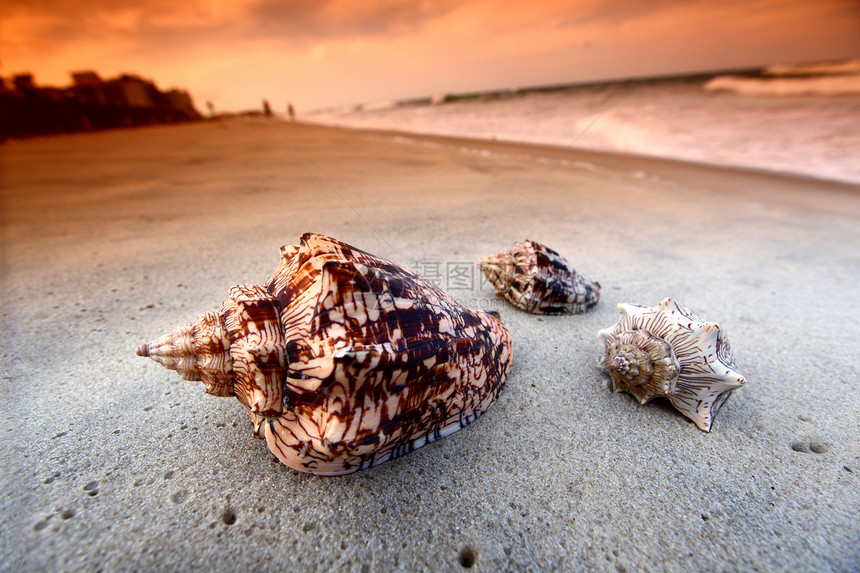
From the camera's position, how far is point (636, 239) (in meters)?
3.79

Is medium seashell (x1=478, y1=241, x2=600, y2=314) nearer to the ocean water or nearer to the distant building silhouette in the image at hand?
the ocean water

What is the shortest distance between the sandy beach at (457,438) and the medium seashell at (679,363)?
0.34 ft

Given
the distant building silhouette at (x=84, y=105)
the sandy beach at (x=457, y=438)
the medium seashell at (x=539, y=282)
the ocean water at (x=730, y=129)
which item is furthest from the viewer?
the distant building silhouette at (x=84, y=105)

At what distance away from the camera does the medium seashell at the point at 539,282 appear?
2.33 metres

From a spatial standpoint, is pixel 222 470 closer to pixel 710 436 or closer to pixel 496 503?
pixel 496 503

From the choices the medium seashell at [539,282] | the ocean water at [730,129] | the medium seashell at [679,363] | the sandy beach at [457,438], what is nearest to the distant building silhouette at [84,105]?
the sandy beach at [457,438]

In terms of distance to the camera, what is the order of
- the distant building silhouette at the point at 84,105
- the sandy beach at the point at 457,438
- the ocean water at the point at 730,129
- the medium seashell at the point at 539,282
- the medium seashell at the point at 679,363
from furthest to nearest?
the distant building silhouette at the point at 84,105
the ocean water at the point at 730,129
the medium seashell at the point at 539,282
the medium seashell at the point at 679,363
the sandy beach at the point at 457,438

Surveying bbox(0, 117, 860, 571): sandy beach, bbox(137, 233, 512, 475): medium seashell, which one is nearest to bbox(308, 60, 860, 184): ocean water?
bbox(0, 117, 860, 571): sandy beach

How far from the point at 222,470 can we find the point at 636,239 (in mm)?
3891

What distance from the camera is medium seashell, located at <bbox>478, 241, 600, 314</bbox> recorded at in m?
2.33

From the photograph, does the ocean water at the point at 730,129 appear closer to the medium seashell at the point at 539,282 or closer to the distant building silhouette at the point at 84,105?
the medium seashell at the point at 539,282

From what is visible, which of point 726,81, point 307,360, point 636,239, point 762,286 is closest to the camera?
point 307,360

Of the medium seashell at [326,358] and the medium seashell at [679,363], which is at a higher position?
the medium seashell at [326,358]

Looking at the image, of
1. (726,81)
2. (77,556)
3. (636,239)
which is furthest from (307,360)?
(726,81)
